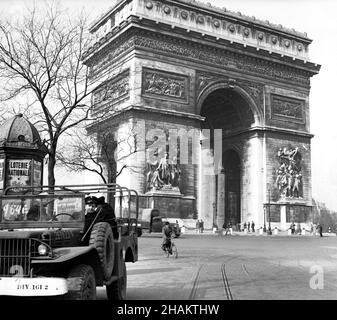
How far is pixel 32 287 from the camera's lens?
4.86m

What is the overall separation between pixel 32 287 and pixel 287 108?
4347 cm

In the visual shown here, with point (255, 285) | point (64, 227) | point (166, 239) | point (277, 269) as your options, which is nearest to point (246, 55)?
point (166, 239)

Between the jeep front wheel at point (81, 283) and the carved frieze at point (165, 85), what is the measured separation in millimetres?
32748

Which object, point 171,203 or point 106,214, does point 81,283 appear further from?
point 171,203

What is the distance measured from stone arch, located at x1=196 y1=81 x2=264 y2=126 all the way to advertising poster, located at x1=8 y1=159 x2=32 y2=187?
27.9m

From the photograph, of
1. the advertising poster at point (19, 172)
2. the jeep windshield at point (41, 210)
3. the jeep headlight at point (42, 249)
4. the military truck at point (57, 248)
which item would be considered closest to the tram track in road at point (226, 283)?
the military truck at point (57, 248)

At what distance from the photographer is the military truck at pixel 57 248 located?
5012 mm

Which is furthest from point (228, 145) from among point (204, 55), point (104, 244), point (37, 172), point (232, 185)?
point (104, 244)

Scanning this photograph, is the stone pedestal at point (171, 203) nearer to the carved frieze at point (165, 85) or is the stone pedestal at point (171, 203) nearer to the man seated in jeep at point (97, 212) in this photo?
the carved frieze at point (165, 85)

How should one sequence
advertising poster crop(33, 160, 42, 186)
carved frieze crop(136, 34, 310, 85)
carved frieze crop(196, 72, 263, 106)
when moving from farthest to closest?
carved frieze crop(196, 72, 263, 106) < carved frieze crop(136, 34, 310, 85) < advertising poster crop(33, 160, 42, 186)

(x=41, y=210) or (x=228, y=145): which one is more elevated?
(x=228, y=145)

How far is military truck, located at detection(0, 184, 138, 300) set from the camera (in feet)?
16.4

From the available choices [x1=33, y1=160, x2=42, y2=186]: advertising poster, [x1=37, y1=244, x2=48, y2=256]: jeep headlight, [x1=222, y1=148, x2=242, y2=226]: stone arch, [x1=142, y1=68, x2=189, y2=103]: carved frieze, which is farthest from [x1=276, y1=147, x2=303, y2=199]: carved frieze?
[x1=37, y1=244, x2=48, y2=256]: jeep headlight

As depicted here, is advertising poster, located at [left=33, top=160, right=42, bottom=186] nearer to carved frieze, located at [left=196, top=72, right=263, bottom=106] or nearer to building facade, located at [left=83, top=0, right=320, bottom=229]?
building facade, located at [left=83, top=0, right=320, bottom=229]
